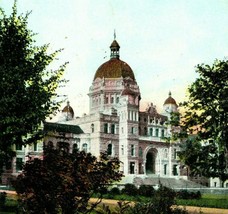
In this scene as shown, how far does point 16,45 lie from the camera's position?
2473 cm

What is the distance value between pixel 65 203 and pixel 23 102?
39.0 ft

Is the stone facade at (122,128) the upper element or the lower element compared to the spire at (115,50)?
lower

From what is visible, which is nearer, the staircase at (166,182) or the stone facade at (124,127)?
the staircase at (166,182)

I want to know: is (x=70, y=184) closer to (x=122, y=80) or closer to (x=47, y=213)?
(x=47, y=213)

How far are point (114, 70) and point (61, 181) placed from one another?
77909 mm

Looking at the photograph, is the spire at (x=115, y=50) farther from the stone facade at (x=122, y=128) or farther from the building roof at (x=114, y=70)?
the stone facade at (x=122, y=128)

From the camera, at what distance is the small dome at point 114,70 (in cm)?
9000

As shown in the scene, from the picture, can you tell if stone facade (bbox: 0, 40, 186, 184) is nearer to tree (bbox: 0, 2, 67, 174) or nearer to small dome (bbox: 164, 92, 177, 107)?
small dome (bbox: 164, 92, 177, 107)

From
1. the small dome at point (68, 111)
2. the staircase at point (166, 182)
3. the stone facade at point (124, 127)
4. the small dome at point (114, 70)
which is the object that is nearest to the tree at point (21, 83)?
the staircase at point (166, 182)

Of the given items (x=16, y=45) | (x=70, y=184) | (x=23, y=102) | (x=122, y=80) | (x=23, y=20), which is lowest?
(x=70, y=184)

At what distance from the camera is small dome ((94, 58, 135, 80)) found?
90000 mm

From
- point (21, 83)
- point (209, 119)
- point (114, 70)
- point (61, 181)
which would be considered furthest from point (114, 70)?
point (61, 181)

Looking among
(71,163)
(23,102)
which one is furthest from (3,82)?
(71,163)

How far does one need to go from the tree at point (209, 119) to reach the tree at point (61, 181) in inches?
770
